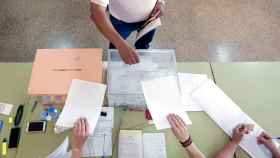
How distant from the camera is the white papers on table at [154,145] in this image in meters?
1.13

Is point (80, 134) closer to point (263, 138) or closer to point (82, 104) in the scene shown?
point (82, 104)

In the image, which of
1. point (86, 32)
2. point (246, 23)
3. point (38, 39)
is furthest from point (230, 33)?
Result: point (38, 39)

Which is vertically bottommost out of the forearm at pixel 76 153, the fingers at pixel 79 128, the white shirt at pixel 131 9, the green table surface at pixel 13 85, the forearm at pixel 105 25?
the forearm at pixel 76 153

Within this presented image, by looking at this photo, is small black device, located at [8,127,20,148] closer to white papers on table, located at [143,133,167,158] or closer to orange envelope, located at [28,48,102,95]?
orange envelope, located at [28,48,102,95]

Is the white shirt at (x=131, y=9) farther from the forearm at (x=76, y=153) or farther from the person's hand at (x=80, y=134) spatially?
the forearm at (x=76, y=153)

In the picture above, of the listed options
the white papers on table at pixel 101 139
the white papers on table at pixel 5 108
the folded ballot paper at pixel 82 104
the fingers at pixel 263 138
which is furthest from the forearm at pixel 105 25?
the fingers at pixel 263 138

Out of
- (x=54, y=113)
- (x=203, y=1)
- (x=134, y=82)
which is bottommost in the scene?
(x=54, y=113)

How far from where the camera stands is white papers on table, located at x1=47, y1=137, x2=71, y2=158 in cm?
104

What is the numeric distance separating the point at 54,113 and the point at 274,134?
39.6 inches

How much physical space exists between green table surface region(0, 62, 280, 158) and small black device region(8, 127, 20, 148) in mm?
20

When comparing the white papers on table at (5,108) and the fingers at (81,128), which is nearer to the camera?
the fingers at (81,128)

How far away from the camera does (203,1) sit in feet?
8.89

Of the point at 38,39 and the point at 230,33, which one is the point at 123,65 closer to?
the point at 38,39

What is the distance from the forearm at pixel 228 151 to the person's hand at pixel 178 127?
0.60ft
